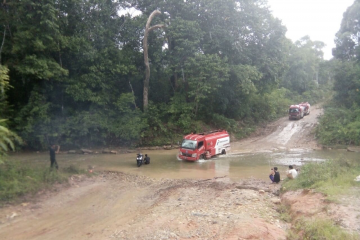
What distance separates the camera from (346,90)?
31422 mm

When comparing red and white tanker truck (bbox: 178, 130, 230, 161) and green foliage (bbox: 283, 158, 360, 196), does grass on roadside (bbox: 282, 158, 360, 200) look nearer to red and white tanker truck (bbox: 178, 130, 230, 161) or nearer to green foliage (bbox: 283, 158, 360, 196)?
green foliage (bbox: 283, 158, 360, 196)

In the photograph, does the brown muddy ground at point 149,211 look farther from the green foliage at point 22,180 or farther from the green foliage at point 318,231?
the green foliage at point 22,180

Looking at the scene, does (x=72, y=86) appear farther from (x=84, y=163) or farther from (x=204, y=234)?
(x=204, y=234)

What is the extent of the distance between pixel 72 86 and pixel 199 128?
528 inches

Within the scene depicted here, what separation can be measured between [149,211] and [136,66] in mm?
23619

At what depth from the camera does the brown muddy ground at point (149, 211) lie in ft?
28.2

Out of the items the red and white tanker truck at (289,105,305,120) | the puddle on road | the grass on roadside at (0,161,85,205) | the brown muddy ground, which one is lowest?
the brown muddy ground

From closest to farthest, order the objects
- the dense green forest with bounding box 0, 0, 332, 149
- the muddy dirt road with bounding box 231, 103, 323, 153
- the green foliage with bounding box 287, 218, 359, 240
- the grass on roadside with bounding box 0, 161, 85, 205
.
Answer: the green foliage with bounding box 287, 218, 359, 240 → the grass on roadside with bounding box 0, 161, 85, 205 → the dense green forest with bounding box 0, 0, 332, 149 → the muddy dirt road with bounding box 231, 103, 323, 153

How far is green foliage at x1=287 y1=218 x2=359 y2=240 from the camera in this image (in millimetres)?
6823

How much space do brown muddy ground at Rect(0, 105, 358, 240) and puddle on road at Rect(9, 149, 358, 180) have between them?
184 cm

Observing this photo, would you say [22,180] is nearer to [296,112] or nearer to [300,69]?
[296,112]

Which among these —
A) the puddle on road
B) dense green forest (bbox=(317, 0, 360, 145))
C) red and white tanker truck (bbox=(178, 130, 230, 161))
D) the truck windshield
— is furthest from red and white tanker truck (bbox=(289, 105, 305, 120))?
the truck windshield

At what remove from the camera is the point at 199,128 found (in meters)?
30.0

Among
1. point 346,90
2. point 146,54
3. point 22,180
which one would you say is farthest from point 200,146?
point 346,90
